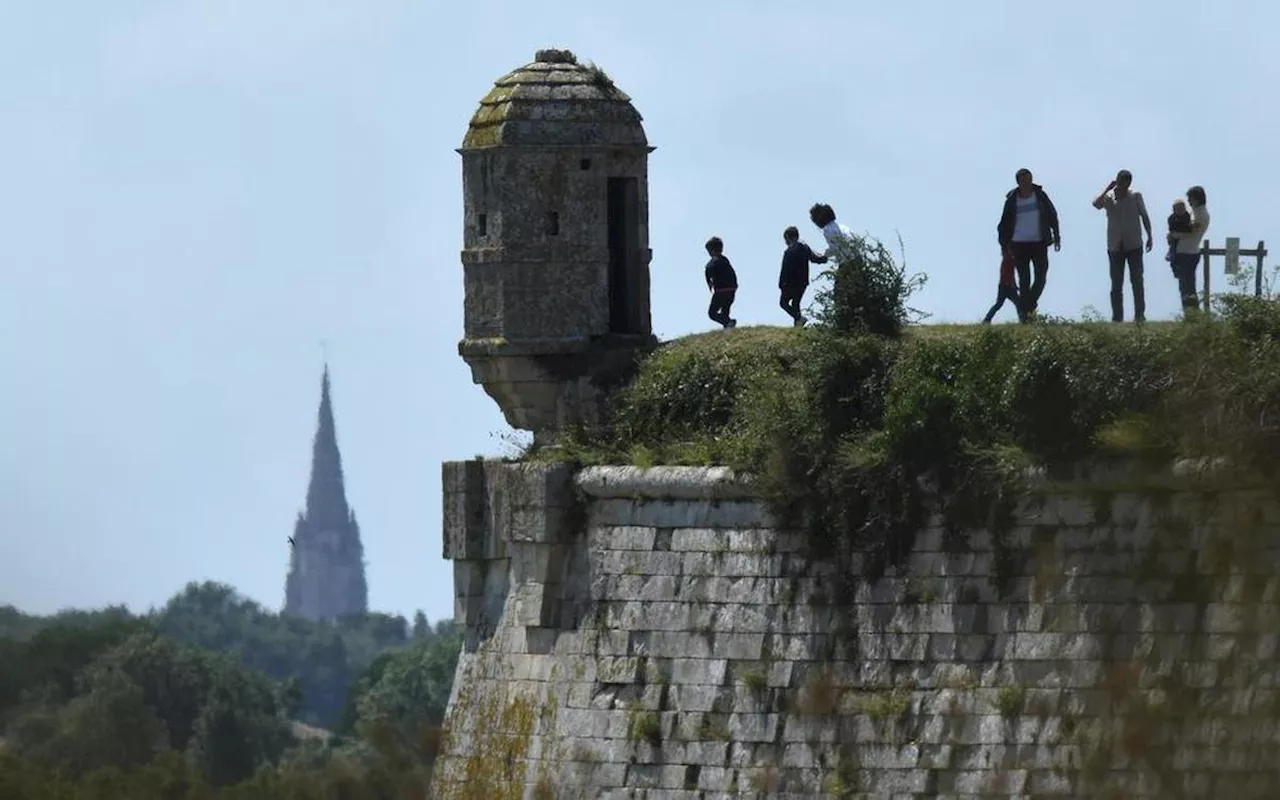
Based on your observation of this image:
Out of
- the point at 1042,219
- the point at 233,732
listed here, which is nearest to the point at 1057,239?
the point at 1042,219

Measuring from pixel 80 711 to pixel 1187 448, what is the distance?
70651mm

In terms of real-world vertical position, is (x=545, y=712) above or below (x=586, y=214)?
below

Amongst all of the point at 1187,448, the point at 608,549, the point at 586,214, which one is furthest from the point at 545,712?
the point at 1187,448

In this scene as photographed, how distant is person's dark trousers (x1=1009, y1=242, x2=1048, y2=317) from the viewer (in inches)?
1588

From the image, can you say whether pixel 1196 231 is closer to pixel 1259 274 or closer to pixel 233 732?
pixel 1259 274

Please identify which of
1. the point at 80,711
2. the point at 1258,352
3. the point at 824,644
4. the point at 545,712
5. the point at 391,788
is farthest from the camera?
the point at 80,711

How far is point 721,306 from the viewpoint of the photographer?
141ft

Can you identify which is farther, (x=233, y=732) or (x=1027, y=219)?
(x=233, y=732)

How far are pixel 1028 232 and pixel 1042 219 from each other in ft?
0.50

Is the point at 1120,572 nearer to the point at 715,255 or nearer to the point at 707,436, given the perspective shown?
the point at 707,436

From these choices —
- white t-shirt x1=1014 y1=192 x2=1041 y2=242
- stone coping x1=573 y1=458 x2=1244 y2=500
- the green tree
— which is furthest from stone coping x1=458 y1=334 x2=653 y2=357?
the green tree

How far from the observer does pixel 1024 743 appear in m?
36.2

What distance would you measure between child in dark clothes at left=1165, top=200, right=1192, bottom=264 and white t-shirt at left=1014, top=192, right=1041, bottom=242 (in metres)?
1.16

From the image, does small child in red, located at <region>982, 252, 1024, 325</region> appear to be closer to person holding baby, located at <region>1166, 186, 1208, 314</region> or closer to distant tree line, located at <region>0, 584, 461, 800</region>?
person holding baby, located at <region>1166, 186, 1208, 314</region>
